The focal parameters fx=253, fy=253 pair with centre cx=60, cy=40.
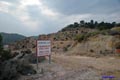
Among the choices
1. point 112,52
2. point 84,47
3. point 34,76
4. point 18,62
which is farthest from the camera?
point 84,47

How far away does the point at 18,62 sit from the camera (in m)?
14.7

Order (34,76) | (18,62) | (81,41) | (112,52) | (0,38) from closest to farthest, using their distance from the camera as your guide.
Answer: (34,76), (18,62), (0,38), (112,52), (81,41)

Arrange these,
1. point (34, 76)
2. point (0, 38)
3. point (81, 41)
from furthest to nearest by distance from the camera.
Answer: point (81, 41)
point (0, 38)
point (34, 76)

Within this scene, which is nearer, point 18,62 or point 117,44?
point 18,62

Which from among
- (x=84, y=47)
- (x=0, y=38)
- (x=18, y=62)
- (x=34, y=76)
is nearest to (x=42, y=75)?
(x=34, y=76)

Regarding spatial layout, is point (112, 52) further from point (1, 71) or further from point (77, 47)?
point (1, 71)

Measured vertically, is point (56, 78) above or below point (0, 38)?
below

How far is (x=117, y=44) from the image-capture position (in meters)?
34.0

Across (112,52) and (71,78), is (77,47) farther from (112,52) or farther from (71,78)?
(71,78)

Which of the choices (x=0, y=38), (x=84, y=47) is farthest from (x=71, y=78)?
(x=84, y=47)

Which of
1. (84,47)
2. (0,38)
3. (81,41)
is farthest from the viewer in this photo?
(81,41)

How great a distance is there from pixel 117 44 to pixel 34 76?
2216 centimetres

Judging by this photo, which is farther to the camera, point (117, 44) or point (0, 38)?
point (117, 44)

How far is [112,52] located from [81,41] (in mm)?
11035
